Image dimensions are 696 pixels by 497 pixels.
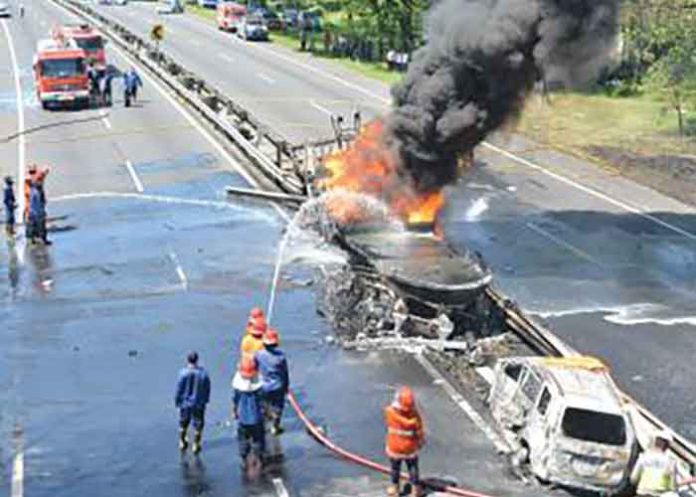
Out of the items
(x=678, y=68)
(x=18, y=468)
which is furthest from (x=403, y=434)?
(x=678, y=68)

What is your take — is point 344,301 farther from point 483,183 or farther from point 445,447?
point 483,183

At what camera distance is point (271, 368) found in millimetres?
16438

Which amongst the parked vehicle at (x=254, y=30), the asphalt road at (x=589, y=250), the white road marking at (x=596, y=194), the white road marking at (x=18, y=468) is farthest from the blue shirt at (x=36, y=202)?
the parked vehicle at (x=254, y=30)

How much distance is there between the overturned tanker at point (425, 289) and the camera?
21047 millimetres

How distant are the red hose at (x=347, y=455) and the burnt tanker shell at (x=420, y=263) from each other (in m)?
3.47

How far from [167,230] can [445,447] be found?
15004mm

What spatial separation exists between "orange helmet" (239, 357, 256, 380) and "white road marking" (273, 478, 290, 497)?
137 centimetres

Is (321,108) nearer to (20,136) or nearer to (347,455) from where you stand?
(20,136)

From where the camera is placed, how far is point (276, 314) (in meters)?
23.6

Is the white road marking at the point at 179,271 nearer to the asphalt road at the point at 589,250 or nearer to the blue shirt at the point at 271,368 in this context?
the asphalt road at the point at 589,250

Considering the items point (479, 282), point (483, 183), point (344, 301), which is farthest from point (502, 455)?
point (483, 183)

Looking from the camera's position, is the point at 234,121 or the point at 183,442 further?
the point at 234,121

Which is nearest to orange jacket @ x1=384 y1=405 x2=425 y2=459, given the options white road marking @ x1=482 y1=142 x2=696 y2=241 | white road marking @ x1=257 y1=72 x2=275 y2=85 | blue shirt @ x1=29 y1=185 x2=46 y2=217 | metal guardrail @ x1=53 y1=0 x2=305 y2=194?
blue shirt @ x1=29 y1=185 x2=46 y2=217

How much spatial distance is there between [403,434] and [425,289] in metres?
6.34
